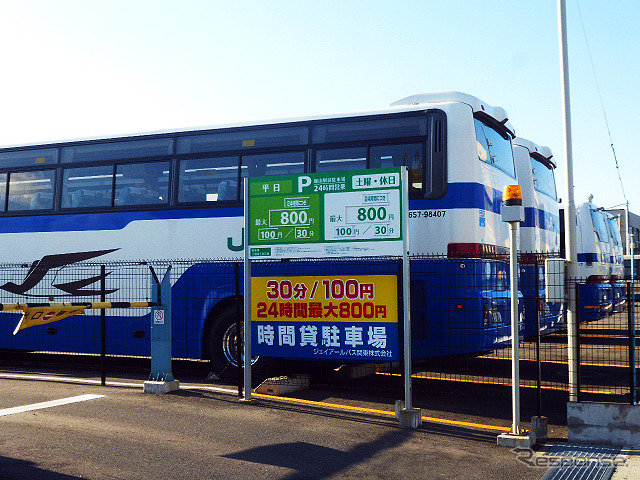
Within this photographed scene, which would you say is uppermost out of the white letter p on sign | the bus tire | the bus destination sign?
the white letter p on sign

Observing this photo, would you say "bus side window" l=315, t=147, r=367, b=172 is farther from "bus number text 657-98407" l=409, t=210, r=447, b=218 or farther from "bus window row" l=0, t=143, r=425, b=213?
"bus number text 657-98407" l=409, t=210, r=447, b=218

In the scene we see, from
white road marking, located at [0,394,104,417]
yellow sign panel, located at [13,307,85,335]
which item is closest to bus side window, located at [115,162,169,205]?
yellow sign panel, located at [13,307,85,335]

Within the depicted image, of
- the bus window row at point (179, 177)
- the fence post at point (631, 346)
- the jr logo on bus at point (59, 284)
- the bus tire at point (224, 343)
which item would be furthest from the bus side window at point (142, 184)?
the fence post at point (631, 346)

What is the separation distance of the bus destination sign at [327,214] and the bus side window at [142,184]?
10.2 ft

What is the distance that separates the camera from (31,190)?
13.2 meters

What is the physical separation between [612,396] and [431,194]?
3410mm

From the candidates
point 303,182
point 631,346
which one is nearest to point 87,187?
point 303,182

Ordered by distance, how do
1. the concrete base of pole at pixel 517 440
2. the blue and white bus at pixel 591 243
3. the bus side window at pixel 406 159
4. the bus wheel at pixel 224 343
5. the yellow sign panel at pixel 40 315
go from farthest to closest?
1. the blue and white bus at pixel 591 243
2. the bus wheel at pixel 224 343
3. the bus side window at pixel 406 159
4. the yellow sign panel at pixel 40 315
5. the concrete base of pole at pixel 517 440

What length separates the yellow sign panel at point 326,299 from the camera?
28.8 ft

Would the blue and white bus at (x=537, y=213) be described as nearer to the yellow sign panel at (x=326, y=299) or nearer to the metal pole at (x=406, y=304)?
the yellow sign panel at (x=326, y=299)

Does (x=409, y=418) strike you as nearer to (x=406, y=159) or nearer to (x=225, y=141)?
(x=406, y=159)

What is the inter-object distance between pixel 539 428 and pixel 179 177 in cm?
682

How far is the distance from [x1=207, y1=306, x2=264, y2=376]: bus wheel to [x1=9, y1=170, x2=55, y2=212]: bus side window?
396cm

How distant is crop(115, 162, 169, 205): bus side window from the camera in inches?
474
